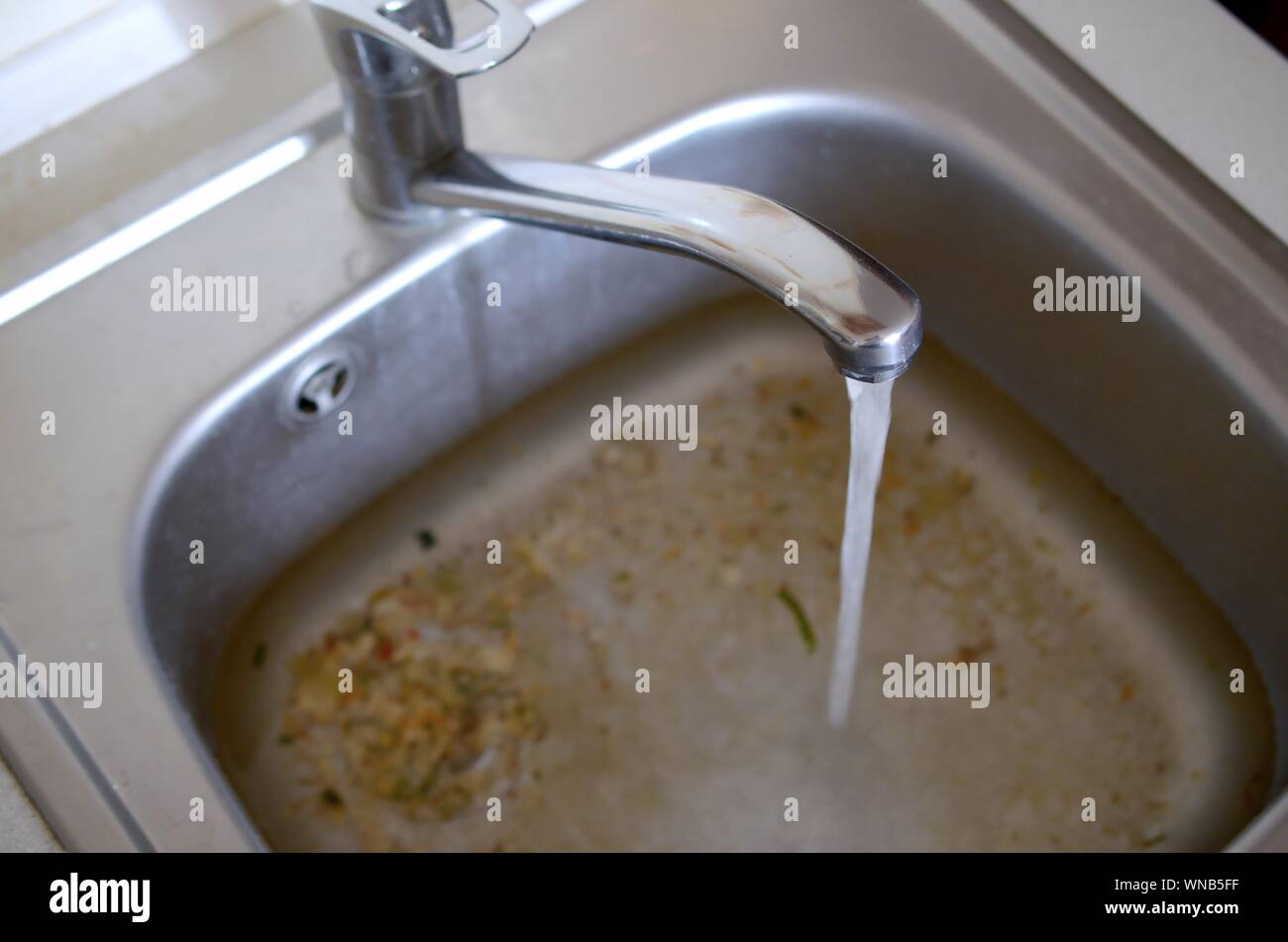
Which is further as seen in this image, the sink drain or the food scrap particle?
the food scrap particle

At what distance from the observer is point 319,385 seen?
0.71 meters

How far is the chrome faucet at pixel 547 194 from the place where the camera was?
505 millimetres

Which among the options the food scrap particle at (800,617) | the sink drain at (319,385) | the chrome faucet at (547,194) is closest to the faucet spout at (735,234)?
the chrome faucet at (547,194)

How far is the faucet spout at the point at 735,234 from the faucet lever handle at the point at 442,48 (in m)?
0.08

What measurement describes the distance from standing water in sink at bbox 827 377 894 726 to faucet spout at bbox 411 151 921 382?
41 mm

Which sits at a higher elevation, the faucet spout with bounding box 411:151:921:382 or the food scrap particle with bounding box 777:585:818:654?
the faucet spout with bounding box 411:151:921:382

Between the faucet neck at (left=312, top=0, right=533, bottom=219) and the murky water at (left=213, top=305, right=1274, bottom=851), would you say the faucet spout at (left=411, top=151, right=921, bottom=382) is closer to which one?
the faucet neck at (left=312, top=0, right=533, bottom=219)

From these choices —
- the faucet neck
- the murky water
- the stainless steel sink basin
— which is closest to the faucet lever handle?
the faucet neck

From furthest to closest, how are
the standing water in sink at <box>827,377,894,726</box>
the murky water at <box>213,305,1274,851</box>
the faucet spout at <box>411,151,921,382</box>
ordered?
the murky water at <box>213,305,1274,851</box> < the standing water in sink at <box>827,377,894,726</box> < the faucet spout at <box>411,151,921,382</box>

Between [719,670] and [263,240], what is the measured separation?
15.0 inches

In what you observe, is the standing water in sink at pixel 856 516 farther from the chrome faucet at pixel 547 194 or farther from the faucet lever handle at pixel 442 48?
the faucet lever handle at pixel 442 48

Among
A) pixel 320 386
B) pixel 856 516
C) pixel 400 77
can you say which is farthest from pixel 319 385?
pixel 856 516

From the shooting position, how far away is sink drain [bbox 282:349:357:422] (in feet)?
2.27
